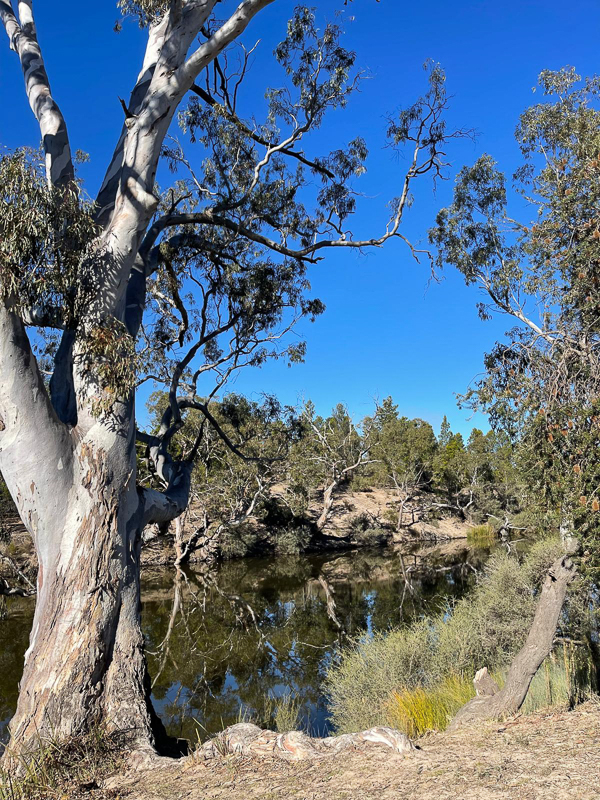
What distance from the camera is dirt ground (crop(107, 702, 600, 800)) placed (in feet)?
9.12

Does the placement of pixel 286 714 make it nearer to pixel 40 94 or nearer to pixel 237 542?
pixel 40 94

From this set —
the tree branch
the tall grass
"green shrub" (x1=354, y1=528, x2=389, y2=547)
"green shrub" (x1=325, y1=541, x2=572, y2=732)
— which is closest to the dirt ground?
the tall grass

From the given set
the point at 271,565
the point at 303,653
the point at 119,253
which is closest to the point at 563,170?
the point at 119,253

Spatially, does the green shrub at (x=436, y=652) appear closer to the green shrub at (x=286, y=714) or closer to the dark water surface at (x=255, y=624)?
the green shrub at (x=286, y=714)

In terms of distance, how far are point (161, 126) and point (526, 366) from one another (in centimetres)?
398

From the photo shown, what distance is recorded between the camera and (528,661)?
469cm

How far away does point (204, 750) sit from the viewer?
145 inches

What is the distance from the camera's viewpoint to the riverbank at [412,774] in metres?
2.79

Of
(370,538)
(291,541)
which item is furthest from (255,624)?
(370,538)

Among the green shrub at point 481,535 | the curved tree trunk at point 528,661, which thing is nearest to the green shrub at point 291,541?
the green shrub at point 481,535

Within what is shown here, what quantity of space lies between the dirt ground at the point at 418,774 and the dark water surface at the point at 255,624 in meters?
3.43

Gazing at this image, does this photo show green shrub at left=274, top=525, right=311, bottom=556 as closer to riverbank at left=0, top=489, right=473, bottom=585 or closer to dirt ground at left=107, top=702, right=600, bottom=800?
riverbank at left=0, top=489, right=473, bottom=585

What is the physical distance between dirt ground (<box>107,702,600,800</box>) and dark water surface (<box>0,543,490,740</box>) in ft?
11.3

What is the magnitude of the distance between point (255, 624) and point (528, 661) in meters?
8.39
